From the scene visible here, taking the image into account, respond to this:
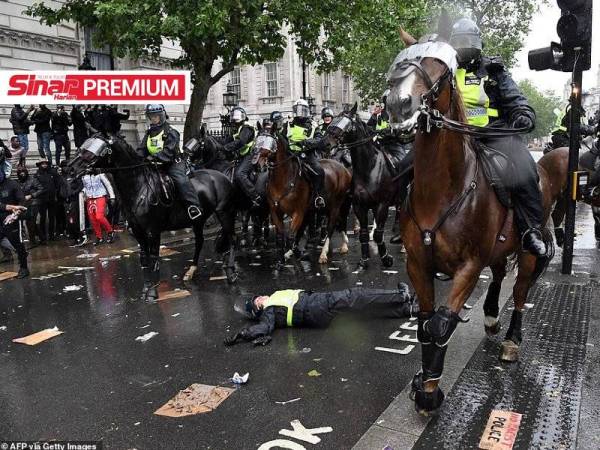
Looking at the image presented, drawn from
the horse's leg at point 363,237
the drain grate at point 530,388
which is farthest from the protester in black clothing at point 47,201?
the drain grate at point 530,388

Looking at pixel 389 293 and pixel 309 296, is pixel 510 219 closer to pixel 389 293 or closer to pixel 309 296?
pixel 389 293

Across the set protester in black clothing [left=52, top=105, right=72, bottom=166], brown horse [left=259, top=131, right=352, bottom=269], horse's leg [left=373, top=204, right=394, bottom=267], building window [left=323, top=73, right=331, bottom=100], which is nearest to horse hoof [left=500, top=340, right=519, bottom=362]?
horse's leg [left=373, top=204, right=394, bottom=267]

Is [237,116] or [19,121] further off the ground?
[19,121]

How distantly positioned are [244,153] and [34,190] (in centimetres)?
540

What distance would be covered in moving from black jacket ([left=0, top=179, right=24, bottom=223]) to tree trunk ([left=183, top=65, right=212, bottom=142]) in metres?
5.95

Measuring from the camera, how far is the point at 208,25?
12.0 metres

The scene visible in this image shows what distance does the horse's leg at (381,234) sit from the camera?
8734 mm

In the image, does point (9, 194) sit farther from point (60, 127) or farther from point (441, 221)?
point (441, 221)

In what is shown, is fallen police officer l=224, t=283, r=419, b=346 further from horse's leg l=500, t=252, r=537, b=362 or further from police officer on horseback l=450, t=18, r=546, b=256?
police officer on horseback l=450, t=18, r=546, b=256

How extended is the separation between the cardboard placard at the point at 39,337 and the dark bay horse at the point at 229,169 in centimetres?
449

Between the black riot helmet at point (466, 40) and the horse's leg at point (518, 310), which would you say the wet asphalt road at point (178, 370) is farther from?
the black riot helmet at point (466, 40)

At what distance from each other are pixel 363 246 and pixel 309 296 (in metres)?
3.24

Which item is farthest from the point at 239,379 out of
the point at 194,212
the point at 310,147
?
the point at 310,147

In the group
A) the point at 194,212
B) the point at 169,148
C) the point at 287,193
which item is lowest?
the point at 194,212
